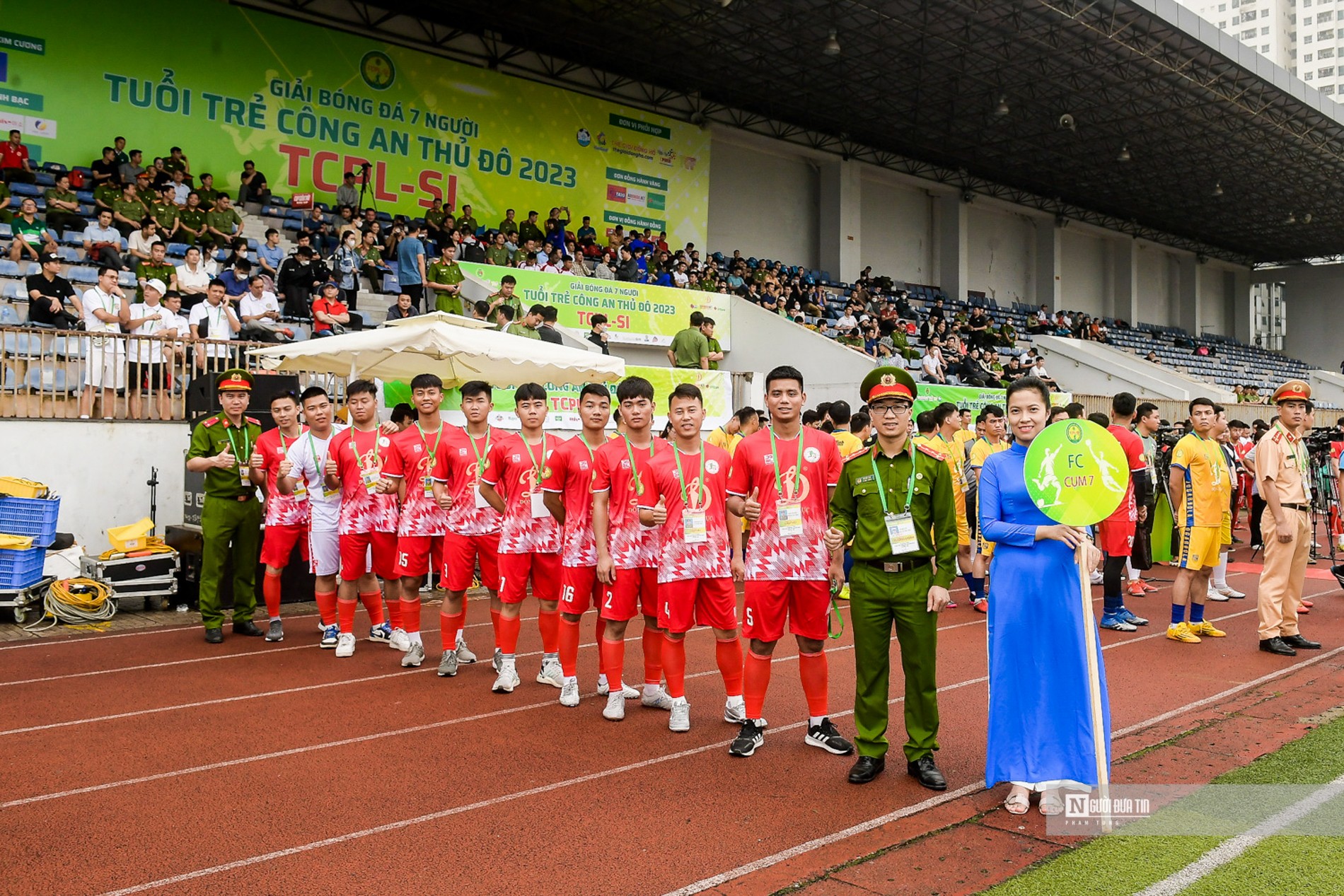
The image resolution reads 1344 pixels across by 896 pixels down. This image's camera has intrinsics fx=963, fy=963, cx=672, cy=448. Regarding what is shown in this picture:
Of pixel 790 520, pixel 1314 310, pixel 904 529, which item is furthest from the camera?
pixel 1314 310

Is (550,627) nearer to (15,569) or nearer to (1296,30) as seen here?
(15,569)

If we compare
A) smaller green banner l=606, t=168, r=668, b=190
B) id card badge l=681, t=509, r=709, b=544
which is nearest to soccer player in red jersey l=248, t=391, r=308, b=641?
id card badge l=681, t=509, r=709, b=544

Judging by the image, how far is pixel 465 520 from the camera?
7039 mm

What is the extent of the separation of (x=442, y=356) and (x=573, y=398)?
3752 millimetres

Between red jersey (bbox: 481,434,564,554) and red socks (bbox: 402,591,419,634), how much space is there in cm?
129

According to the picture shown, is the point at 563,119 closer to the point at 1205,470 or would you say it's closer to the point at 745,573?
the point at 1205,470

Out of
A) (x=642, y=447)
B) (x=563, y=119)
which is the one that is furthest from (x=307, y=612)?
(x=563, y=119)

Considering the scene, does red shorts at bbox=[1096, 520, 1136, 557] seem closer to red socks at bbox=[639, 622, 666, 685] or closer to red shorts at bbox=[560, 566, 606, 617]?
red socks at bbox=[639, 622, 666, 685]

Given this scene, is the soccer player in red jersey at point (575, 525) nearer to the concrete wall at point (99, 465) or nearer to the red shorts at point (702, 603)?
the red shorts at point (702, 603)

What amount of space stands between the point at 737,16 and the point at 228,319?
45.8 ft

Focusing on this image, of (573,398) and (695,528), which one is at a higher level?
(573,398)

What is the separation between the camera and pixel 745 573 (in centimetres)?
532

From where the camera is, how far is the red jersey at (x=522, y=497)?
6590 mm

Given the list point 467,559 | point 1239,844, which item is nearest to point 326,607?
point 467,559
